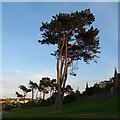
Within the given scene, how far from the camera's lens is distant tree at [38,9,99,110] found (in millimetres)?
31469

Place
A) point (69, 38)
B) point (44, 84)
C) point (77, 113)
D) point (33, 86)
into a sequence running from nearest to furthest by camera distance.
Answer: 1. point (77, 113)
2. point (69, 38)
3. point (44, 84)
4. point (33, 86)

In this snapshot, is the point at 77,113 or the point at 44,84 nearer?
the point at 77,113

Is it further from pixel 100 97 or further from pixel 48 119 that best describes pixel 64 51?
pixel 48 119

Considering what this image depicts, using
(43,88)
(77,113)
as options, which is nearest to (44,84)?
(43,88)

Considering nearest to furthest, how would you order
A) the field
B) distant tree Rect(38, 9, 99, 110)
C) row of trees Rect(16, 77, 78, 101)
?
the field
distant tree Rect(38, 9, 99, 110)
row of trees Rect(16, 77, 78, 101)

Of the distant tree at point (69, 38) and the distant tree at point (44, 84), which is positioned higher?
the distant tree at point (69, 38)

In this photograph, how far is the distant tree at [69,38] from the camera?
3147 cm

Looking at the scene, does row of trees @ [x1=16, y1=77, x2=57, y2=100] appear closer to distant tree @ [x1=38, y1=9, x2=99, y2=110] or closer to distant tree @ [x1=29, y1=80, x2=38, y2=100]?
distant tree @ [x1=29, y1=80, x2=38, y2=100]

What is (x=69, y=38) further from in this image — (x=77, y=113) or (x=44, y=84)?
(x=44, y=84)

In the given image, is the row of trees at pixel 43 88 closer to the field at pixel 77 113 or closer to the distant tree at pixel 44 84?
the distant tree at pixel 44 84

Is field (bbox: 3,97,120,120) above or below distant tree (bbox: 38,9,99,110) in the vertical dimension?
below

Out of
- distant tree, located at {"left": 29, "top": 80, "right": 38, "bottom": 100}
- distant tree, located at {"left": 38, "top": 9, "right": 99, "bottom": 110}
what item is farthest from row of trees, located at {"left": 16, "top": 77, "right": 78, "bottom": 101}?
distant tree, located at {"left": 38, "top": 9, "right": 99, "bottom": 110}

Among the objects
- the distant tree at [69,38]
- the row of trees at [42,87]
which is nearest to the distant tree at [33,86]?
the row of trees at [42,87]

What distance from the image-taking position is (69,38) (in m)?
32.8
